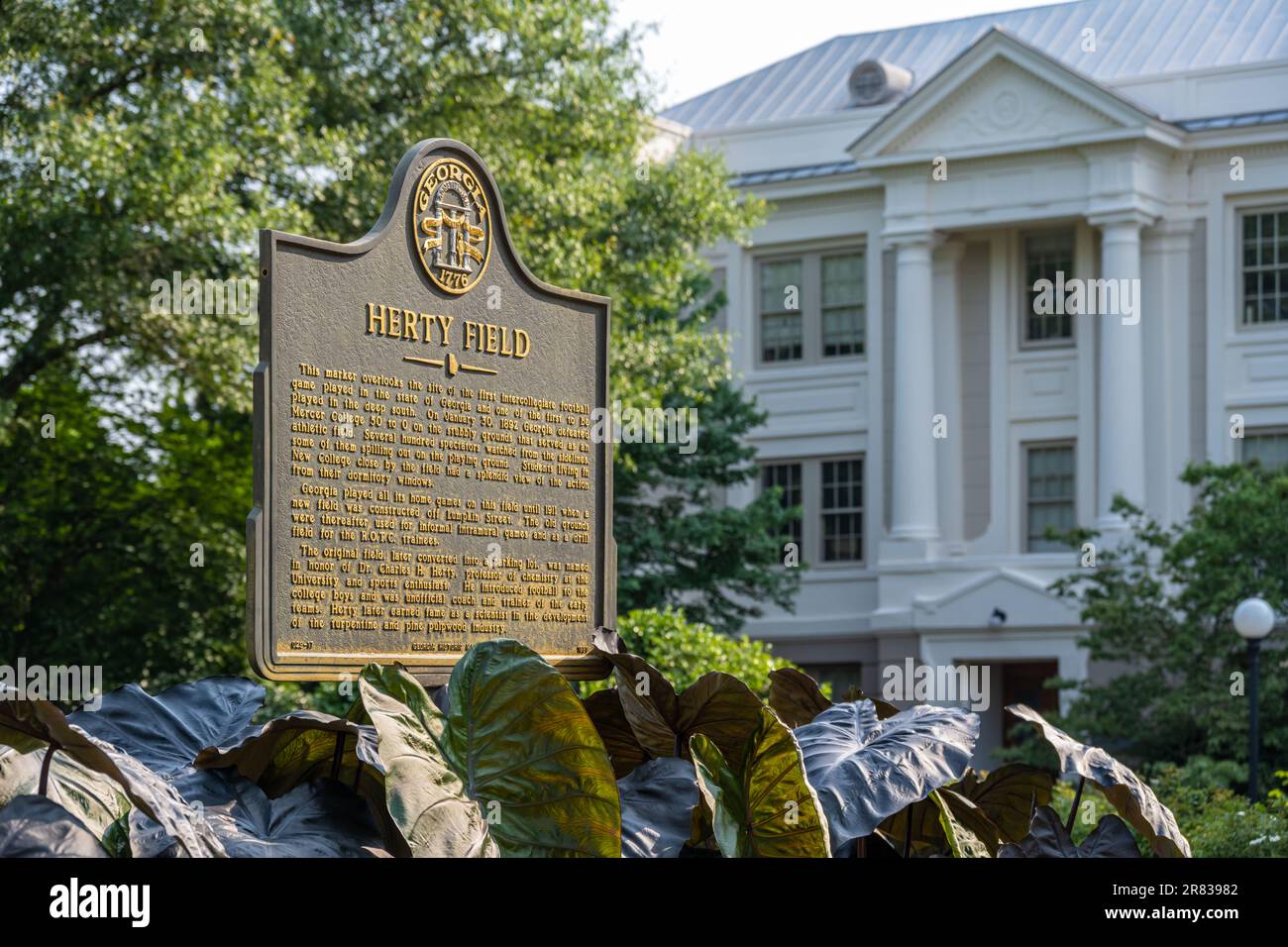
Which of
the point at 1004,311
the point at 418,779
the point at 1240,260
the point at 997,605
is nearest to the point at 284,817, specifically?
the point at 418,779

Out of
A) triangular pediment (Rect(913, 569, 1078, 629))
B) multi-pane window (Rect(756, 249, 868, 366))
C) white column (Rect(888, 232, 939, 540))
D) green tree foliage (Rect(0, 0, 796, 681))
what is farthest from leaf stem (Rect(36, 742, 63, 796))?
multi-pane window (Rect(756, 249, 868, 366))

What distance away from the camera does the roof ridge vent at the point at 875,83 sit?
3634 centimetres

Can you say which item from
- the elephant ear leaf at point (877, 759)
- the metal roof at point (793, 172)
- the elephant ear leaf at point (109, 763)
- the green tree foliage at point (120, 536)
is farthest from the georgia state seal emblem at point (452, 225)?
the metal roof at point (793, 172)

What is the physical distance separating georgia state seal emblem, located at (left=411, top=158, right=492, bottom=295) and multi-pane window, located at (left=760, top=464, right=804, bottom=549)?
92.0ft

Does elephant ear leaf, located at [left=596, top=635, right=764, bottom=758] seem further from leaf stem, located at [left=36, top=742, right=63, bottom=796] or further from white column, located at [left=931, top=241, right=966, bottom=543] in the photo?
white column, located at [left=931, top=241, right=966, bottom=543]

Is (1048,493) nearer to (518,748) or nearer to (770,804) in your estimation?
(770,804)

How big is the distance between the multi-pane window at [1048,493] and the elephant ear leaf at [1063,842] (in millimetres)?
28243

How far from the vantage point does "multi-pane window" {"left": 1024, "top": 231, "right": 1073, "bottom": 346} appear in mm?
34188

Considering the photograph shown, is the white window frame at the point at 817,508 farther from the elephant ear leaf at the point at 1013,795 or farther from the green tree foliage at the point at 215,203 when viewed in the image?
the elephant ear leaf at the point at 1013,795

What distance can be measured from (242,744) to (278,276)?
2.52m

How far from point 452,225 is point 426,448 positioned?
3.37 ft

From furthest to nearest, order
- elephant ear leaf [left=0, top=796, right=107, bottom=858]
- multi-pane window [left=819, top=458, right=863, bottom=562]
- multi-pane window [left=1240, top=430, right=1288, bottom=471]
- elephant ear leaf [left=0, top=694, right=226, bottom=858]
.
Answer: multi-pane window [left=819, top=458, right=863, bottom=562] < multi-pane window [left=1240, top=430, right=1288, bottom=471] < elephant ear leaf [left=0, top=694, right=226, bottom=858] < elephant ear leaf [left=0, top=796, right=107, bottom=858]

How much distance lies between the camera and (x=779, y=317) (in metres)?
36.7

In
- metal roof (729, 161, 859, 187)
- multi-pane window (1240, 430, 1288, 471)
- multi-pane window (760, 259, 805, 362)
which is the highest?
metal roof (729, 161, 859, 187)
